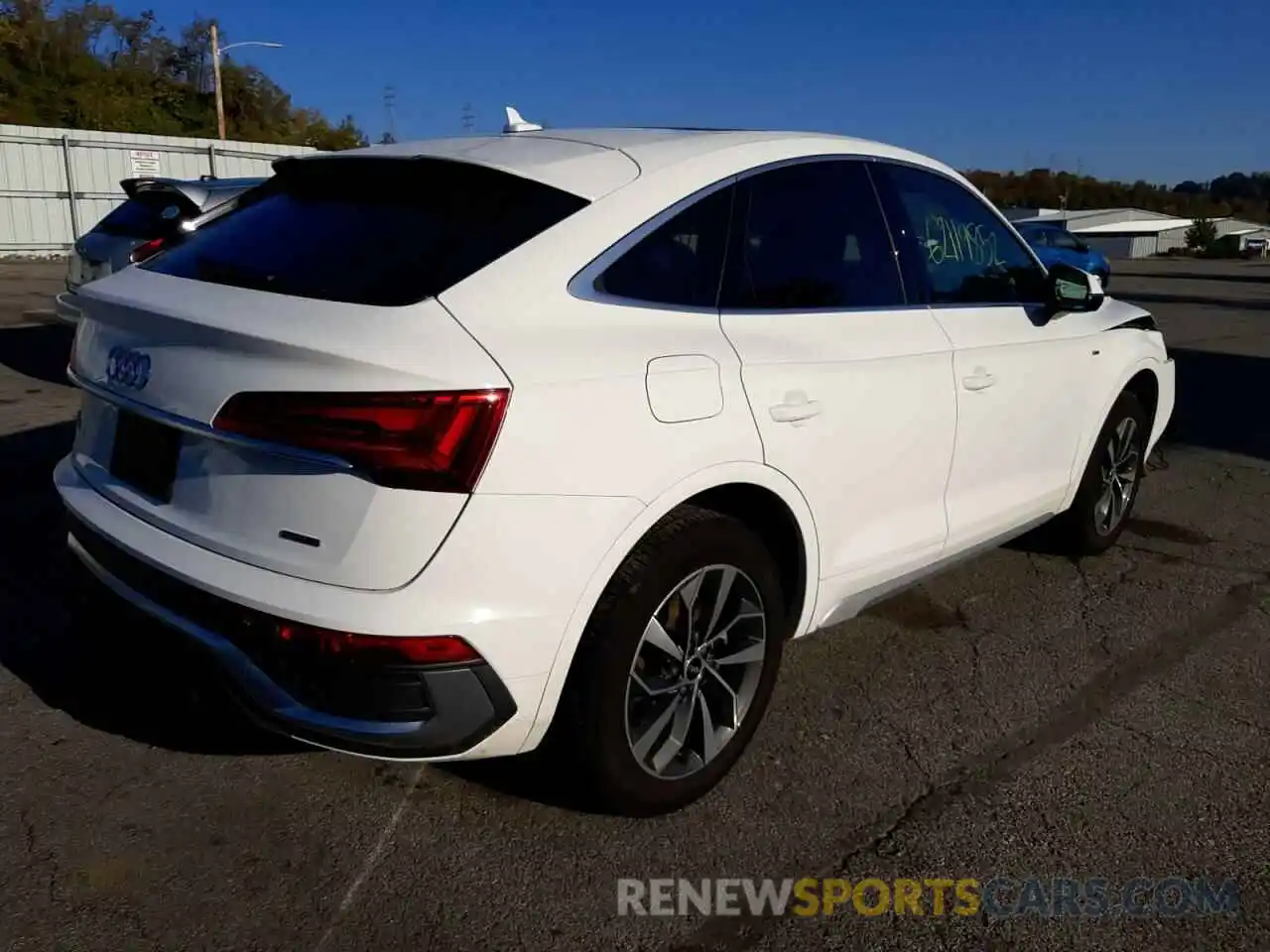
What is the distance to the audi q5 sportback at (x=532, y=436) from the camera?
2254 millimetres

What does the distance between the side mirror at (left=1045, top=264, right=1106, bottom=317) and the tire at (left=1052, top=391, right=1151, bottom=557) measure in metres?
0.66

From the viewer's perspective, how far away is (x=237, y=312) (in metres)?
2.48

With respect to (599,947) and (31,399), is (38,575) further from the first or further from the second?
(31,399)

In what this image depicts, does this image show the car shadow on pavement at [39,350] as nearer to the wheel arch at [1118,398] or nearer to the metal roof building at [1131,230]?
the wheel arch at [1118,398]

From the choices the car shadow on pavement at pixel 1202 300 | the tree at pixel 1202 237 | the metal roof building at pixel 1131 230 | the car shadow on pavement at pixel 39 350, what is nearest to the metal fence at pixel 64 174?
the car shadow on pavement at pixel 39 350

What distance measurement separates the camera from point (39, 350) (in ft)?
33.5

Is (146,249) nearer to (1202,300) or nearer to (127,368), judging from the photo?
(127,368)

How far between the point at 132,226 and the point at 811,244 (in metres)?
7.12

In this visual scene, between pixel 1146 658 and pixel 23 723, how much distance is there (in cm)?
374

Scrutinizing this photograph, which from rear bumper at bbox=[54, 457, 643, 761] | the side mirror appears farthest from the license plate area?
the side mirror

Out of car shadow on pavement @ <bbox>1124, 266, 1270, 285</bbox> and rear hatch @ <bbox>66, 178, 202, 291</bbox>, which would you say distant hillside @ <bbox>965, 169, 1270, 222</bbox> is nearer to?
car shadow on pavement @ <bbox>1124, 266, 1270, 285</bbox>

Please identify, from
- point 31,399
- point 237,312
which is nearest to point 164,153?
point 31,399

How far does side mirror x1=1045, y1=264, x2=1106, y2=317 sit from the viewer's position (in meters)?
4.14

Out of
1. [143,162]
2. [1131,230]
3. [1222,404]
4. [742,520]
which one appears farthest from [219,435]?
[1131,230]
